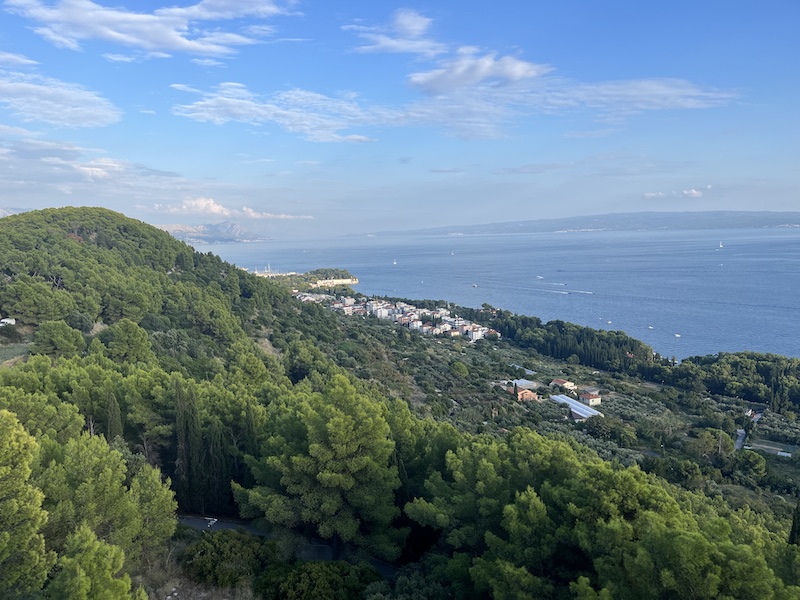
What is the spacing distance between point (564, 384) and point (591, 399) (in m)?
3.71

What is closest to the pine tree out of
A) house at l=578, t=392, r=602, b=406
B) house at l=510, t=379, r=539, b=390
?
house at l=578, t=392, r=602, b=406

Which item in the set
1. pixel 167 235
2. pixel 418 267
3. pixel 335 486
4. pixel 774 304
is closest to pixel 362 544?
pixel 335 486

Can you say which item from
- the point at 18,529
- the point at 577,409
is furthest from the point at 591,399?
the point at 18,529

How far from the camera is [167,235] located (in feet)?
161

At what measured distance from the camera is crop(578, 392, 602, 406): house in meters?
34.8

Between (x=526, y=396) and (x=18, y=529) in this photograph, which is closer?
(x=18, y=529)

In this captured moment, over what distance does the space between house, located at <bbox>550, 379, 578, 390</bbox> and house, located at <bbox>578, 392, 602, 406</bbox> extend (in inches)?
79.5

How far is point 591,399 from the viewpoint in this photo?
35094mm

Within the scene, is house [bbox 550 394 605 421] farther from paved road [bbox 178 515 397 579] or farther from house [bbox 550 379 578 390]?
paved road [bbox 178 515 397 579]

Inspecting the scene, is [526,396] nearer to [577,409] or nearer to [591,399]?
[577,409]

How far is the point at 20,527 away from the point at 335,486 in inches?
213

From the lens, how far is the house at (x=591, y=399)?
34750 mm

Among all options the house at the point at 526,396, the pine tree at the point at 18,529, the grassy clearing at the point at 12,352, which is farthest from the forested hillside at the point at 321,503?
the house at the point at 526,396

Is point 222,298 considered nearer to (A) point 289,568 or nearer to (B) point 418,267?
(A) point 289,568
